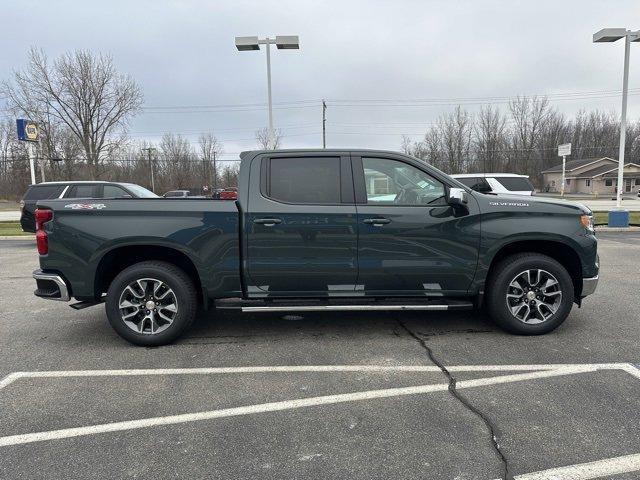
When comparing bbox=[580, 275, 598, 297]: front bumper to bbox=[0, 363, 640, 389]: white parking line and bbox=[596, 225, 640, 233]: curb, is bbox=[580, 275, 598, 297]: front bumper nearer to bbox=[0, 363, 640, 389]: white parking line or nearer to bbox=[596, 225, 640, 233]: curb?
bbox=[0, 363, 640, 389]: white parking line

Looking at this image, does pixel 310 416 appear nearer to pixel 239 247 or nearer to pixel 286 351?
pixel 286 351

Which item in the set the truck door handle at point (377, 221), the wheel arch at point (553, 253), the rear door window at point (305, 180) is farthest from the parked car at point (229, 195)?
the wheel arch at point (553, 253)

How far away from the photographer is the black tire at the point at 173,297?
4336mm

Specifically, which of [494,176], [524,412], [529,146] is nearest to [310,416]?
[524,412]

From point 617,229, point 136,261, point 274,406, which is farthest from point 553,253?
point 617,229

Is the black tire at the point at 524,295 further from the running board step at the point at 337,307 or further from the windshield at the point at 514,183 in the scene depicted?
the windshield at the point at 514,183

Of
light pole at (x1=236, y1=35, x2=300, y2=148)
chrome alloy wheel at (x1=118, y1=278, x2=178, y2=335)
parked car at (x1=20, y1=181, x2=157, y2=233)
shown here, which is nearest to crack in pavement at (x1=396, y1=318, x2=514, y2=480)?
chrome alloy wheel at (x1=118, y1=278, x2=178, y2=335)

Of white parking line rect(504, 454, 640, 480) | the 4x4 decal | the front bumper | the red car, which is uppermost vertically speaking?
the red car

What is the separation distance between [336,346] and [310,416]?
1.34 meters

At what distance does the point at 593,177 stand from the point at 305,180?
78425 millimetres

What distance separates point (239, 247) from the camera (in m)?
4.33

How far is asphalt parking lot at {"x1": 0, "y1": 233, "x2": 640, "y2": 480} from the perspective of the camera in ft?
8.34

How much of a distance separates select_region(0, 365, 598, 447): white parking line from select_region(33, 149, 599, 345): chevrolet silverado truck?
0.96m

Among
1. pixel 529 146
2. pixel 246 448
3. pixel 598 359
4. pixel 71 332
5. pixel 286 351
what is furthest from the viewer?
pixel 529 146
